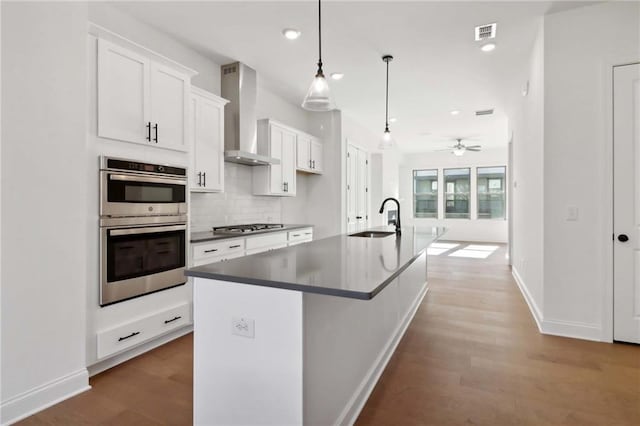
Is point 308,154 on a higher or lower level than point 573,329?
higher

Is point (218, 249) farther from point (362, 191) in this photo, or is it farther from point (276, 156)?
point (362, 191)

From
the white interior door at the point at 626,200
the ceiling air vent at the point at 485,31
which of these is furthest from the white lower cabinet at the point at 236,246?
the white interior door at the point at 626,200

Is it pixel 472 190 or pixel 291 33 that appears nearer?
pixel 291 33

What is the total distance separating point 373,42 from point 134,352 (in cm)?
358

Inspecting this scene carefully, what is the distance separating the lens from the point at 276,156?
4.64 metres

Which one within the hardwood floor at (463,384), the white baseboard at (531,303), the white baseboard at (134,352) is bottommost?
the hardwood floor at (463,384)

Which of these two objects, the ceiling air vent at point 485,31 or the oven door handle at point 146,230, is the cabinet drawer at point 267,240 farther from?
the ceiling air vent at point 485,31

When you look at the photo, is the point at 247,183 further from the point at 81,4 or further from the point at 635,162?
the point at 635,162

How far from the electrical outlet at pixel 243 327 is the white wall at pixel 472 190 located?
28.6ft

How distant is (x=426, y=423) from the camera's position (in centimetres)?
184

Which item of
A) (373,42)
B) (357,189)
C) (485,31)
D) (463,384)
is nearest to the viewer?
(463,384)

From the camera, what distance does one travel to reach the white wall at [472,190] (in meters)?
9.96

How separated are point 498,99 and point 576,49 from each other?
7.99 ft

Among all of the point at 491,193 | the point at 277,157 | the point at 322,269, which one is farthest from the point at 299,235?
the point at 491,193
